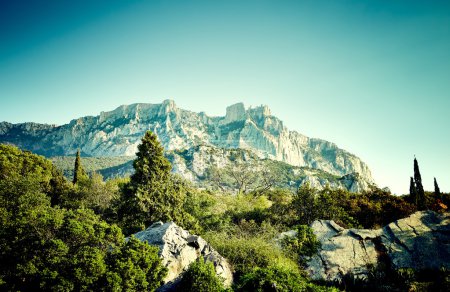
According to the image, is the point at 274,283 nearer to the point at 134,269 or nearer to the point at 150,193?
the point at 134,269

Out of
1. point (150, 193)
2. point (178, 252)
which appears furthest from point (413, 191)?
point (150, 193)

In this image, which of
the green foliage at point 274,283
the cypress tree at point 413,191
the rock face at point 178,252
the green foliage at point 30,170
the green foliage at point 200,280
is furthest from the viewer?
the green foliage at point 30,170

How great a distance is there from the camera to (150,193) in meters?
25.3

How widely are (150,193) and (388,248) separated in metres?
21.7

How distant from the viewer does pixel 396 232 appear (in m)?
21.1

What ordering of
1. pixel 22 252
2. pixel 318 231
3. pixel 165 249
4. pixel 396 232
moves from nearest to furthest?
1. pixel 22 252
2. pixel 165 249
3. pixel 396 232
4. pixel 318 231

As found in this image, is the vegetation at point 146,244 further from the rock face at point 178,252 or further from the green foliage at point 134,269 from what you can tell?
the rock face at point 178,252

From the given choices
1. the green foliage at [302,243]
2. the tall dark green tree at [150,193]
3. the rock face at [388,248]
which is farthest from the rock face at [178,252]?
the rock face at [388,248]

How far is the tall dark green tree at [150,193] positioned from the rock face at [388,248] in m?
Answer: 14.2

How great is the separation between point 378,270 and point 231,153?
16100cm

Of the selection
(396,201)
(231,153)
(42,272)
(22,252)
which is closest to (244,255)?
(42,272)

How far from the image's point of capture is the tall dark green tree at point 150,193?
2447 cm

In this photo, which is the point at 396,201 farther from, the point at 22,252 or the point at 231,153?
the point at 231,153

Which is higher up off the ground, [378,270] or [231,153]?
[231,153]
